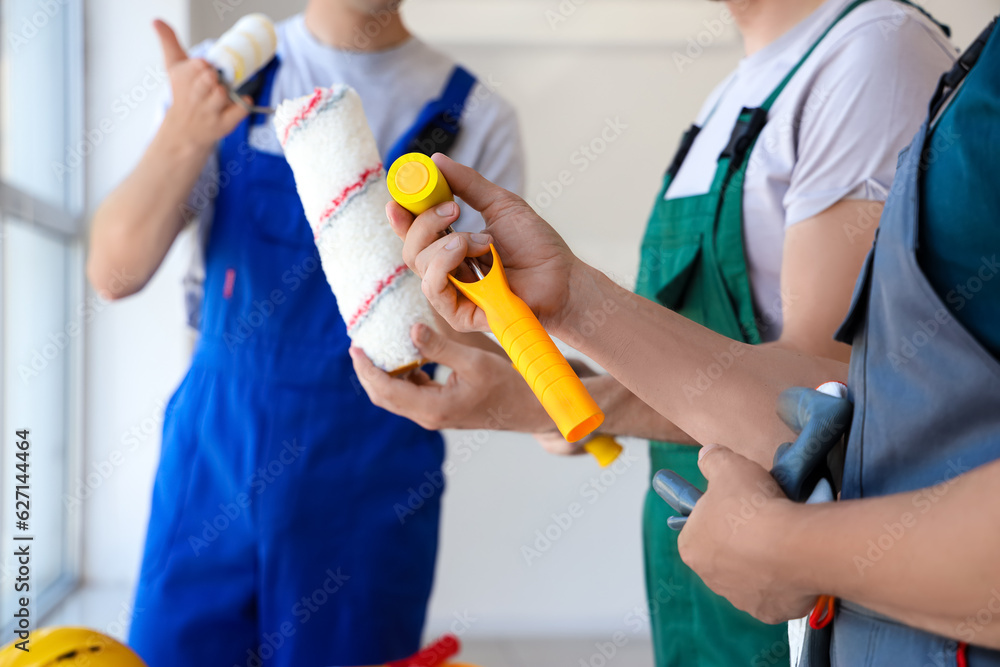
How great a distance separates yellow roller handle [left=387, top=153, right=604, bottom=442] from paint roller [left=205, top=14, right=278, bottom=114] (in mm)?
541

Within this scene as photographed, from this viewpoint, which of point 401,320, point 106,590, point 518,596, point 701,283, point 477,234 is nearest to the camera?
point 477,234

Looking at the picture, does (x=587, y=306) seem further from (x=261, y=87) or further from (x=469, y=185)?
(x=261, y=87)

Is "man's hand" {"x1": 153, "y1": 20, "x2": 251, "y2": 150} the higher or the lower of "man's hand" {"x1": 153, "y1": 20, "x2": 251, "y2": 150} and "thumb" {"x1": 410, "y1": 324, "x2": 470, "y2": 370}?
the higher

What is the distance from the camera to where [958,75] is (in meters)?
0.49

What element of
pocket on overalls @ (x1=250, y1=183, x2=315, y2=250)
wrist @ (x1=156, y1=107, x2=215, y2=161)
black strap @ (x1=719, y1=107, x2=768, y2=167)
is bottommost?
pocket on overalls @ (x1=250, y1=183, x2=315, y2=250)

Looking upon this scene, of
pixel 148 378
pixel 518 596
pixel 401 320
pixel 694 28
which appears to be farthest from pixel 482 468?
pixel 401 320

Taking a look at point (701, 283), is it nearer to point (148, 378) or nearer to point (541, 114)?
point (541, 114)

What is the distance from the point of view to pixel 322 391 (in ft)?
3.61

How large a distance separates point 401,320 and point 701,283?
0.37 metres

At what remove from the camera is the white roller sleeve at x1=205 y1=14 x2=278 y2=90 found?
1.05 m

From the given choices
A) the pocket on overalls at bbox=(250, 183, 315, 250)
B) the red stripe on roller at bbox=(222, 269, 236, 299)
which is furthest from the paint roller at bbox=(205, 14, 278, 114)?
the red stripe on roller at bbox=(222, 269, 236, 299)

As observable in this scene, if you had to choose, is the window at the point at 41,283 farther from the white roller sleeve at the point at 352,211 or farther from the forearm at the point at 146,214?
the white roller sleeve at the point at 352,211

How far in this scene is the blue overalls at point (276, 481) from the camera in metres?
1.01

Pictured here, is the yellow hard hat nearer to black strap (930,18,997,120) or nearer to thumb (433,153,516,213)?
thumb (433,153,516,213)
